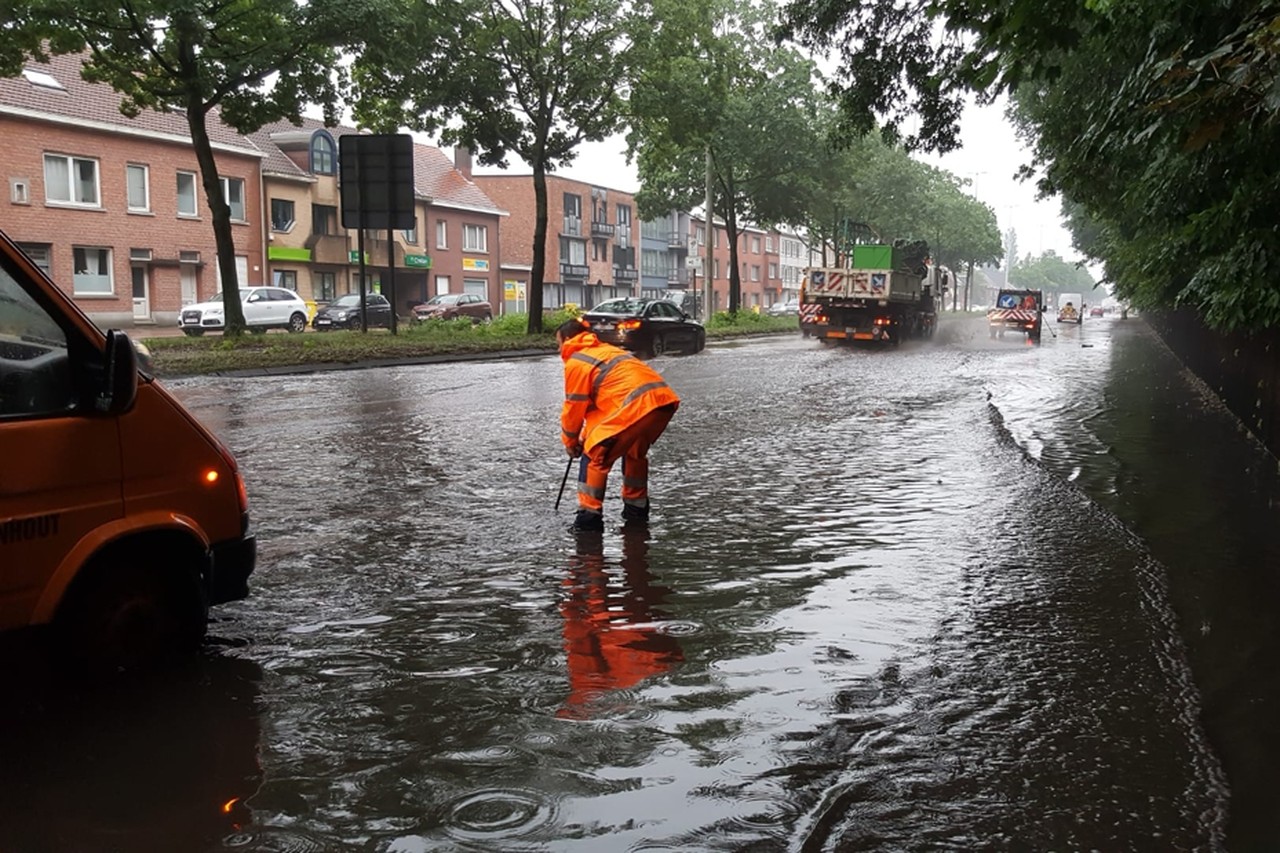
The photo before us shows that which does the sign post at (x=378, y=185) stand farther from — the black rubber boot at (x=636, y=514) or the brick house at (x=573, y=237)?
the brick house at (x=573, y=237)

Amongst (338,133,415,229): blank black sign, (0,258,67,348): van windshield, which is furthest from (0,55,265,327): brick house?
(0,258,67,348): van windshield

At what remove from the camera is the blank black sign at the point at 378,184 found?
86.1ft

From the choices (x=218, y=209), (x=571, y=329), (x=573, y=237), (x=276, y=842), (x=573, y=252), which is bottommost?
(x=276, y=842)

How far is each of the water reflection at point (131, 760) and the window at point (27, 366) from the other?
2.28 feet

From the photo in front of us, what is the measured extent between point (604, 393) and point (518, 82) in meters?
24.8

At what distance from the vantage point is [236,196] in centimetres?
4447

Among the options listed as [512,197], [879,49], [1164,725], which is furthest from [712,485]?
[512,197]

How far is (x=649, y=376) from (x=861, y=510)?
2.29m

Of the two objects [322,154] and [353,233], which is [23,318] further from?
[353,233]

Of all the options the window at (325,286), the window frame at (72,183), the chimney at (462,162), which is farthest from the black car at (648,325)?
the chimney at (462,162)

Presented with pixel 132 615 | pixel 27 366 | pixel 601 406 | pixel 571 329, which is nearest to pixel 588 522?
pixel 601 406

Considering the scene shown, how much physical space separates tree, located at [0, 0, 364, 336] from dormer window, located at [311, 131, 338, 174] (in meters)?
24.2

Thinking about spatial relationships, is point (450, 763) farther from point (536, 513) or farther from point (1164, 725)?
point (536, 513)

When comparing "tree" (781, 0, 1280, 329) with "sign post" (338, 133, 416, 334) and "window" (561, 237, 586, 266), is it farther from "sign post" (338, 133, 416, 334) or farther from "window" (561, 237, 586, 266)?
"window" (561, 237, 586, 266)
